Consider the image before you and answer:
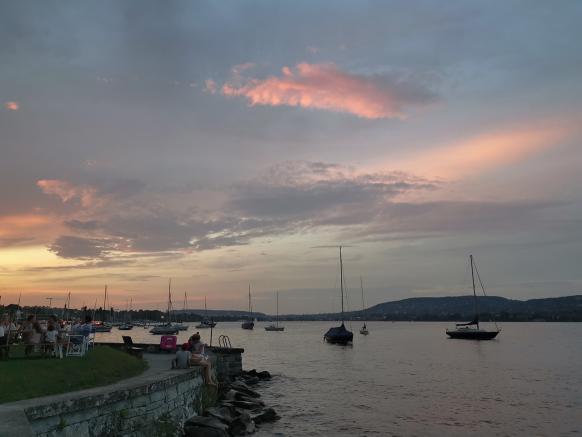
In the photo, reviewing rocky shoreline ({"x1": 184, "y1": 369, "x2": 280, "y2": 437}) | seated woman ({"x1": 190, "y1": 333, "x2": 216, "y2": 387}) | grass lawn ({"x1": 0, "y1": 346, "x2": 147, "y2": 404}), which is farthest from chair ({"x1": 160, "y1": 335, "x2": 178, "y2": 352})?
grass lawn ({"x1": 0, "y1": 346, "x2": 147, "y2": 404})

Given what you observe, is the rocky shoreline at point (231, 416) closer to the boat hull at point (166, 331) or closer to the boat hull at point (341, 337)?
the boat hull at point (341, 337)

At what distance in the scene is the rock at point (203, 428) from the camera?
16.1 meters

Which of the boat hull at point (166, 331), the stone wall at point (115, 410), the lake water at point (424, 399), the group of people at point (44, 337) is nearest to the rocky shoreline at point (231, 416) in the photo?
the stone wall at point (115, 410)

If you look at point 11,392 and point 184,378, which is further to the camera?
point 184,378

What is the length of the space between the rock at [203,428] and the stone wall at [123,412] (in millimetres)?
350

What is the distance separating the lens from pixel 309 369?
1987 inches

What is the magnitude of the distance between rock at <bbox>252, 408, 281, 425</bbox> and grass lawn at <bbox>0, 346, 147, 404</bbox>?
6.23 metres

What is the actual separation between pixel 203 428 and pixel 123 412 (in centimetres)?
464

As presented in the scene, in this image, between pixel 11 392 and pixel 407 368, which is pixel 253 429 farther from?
pixel 407 368

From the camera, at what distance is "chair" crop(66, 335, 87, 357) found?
18375 millimetres

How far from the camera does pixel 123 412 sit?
1238 centimetres

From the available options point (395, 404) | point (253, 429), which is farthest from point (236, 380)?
point (253, 429)

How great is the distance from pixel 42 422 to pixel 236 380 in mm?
24084

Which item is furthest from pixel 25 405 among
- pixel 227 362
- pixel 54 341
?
pixel 227 362
